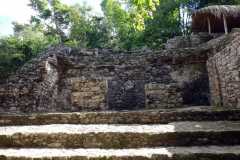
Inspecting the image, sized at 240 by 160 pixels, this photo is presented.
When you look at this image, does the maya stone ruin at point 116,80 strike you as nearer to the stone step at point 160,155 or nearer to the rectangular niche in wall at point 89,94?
the rectangular niche in wall at point 89,94

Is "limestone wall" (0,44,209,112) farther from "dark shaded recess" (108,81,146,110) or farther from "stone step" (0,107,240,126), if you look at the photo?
"stone step" (0,107,240,126)

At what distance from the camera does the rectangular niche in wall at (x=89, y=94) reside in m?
5.94

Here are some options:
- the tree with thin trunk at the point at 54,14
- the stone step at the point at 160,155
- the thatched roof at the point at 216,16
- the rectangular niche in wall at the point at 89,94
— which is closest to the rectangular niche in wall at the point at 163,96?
the rectangular niche in wall at the point at 89,94

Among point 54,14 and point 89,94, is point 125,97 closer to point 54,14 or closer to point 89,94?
point 89,94

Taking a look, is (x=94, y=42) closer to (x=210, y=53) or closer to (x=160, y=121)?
(x=210, y=53)

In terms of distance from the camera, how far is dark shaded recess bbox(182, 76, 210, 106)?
829 cm

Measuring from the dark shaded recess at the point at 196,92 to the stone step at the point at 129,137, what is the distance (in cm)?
489

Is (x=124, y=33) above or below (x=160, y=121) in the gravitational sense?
above

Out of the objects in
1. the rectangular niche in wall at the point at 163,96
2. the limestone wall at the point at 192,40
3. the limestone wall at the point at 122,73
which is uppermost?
the limestone wall at the point at 192,40

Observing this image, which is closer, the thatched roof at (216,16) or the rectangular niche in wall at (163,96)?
the rectangular niche in wall at (163,96)

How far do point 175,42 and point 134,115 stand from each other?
9.10 metres

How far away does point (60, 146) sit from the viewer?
3318mm

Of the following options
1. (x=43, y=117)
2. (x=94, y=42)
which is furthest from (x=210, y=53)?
(x=94, y=42)

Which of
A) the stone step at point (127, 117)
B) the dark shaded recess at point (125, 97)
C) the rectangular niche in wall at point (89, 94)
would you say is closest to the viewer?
the stone step at point (127, 117)
